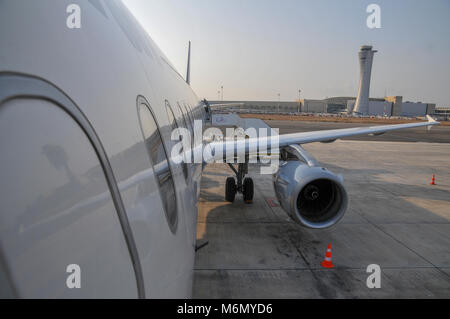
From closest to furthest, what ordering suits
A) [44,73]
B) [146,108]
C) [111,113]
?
1. [44,73]
2. [111,113]
3. [146,108]

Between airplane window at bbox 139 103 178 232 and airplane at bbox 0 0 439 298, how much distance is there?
3cm

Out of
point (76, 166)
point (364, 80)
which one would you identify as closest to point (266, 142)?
point (76, 166)

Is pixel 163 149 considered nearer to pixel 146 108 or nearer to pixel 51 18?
pixel 146 108

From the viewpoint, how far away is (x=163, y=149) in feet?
7.93

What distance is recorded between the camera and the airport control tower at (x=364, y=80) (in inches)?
4673

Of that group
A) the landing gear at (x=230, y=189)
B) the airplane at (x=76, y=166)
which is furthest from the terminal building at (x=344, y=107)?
the airplane at (x=76, y=166)

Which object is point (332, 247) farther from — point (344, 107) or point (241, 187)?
point (344, 107)

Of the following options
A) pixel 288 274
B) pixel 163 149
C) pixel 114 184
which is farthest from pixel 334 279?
pixel 114 184

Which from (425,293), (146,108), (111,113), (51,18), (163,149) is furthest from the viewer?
(425,293)

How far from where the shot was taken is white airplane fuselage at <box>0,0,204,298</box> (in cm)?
Result: 74

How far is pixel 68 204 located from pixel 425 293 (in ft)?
18.4

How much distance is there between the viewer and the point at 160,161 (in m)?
2.20

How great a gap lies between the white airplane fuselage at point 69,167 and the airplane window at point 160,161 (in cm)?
23

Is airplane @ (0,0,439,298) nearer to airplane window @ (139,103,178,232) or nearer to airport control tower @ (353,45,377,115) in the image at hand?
airplane window @ (139,103,178,232)
